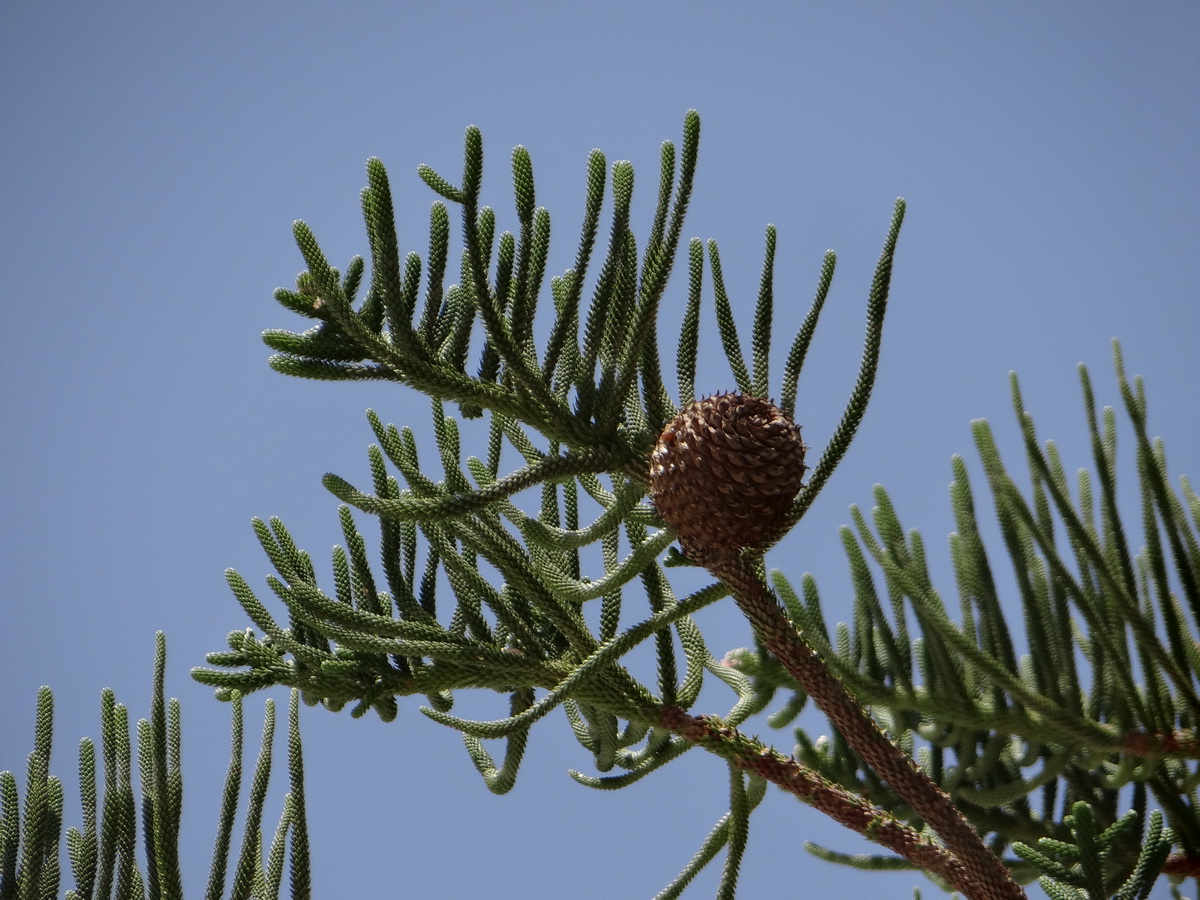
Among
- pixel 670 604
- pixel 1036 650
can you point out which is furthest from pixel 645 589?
pixel 1036 650

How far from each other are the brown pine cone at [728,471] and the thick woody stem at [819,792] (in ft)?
1.65

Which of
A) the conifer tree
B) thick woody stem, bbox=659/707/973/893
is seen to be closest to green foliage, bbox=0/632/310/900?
the conifer tree

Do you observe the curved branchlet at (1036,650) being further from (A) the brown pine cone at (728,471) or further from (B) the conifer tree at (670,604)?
(A) the brown pine cone at (728,471)

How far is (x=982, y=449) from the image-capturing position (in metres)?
2.73

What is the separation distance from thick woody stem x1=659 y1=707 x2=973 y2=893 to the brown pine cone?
50 centimetres

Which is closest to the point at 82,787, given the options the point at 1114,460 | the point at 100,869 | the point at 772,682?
the point at 100,869

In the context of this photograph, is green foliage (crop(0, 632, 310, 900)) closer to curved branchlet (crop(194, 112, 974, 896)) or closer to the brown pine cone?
curved branchlet (crop(194, 112, 974, 896))

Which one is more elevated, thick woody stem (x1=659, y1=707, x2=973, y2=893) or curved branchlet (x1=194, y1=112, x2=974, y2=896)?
curved branchlet (x1=194, y1=112, x2=974, y2=896)

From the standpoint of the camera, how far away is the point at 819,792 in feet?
6.28

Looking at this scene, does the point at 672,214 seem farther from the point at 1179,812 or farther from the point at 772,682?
the point at 1179,812

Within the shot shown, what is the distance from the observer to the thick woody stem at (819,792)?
1859mm

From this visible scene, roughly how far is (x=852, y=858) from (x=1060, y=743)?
66 centimetres

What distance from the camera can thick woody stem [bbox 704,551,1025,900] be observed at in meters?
1.77

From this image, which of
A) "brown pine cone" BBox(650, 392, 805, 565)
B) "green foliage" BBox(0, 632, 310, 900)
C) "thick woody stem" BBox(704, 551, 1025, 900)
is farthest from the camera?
"green foliage" BBox(0, 632, 310, 900)
